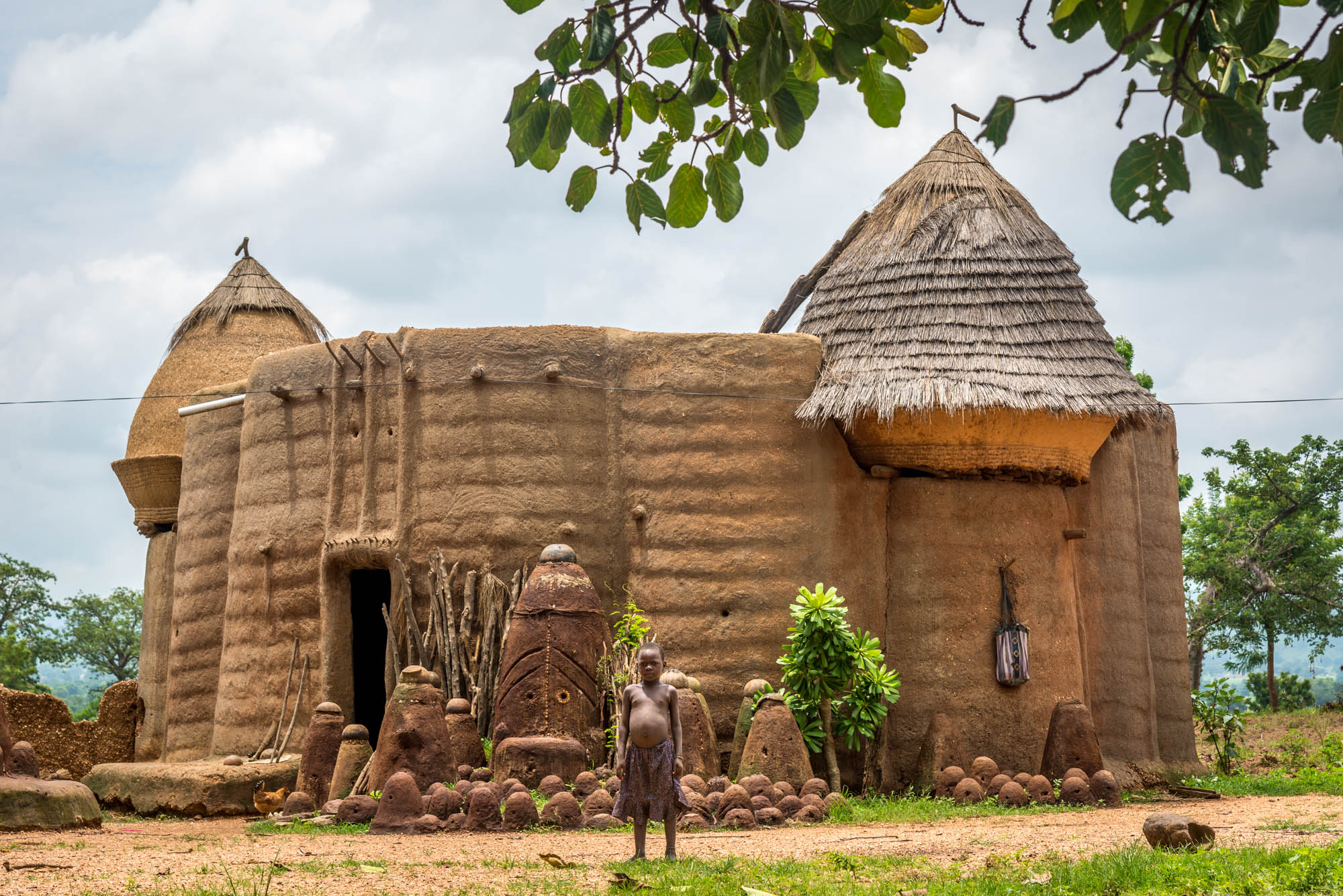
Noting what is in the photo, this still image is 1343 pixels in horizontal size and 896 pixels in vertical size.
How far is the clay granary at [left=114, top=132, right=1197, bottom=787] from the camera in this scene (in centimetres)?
1195

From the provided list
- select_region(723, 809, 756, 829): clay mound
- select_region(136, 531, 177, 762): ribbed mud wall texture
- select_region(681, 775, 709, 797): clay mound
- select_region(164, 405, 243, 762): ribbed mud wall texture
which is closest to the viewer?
select_region(723, 809, 756, 829): clay mound

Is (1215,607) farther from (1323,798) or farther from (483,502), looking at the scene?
(483,502)

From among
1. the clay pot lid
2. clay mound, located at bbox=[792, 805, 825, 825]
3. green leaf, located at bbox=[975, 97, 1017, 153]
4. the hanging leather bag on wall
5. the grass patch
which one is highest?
green leaf, located at bbox=[975, 97, 1017, 153]

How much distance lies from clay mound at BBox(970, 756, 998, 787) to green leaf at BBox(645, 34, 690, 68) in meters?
8.55

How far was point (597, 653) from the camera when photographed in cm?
1105

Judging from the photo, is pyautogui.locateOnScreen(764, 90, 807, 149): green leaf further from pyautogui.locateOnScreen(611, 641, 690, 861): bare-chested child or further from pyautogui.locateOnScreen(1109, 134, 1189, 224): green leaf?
pyautogui.locateOnScreen(611, 641, 690, 861): bare-chested child

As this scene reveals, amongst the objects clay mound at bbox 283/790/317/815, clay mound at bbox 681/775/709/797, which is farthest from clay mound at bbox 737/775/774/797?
clay mound at bbox 283/790/317/815

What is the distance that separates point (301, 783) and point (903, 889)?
6.62 metres

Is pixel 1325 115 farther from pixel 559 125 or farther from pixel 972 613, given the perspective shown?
pixel 972 613

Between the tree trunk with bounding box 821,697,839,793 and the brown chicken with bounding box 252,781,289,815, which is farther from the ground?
the tree trunk with bounding box 821,697,839,793

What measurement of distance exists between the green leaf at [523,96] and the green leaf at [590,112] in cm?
9

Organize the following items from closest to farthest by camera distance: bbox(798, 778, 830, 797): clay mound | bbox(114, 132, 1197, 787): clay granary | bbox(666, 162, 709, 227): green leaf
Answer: bbox(666, 162, 709, 227): green leaf < bbox(798, 778, 830, 797): clay mound < bbox(114, 132, 1197, 787): clay granary

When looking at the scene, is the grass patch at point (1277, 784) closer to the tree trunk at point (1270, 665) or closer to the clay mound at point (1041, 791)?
the clay mound at point (1041, 791)

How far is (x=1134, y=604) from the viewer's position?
1381 cm
